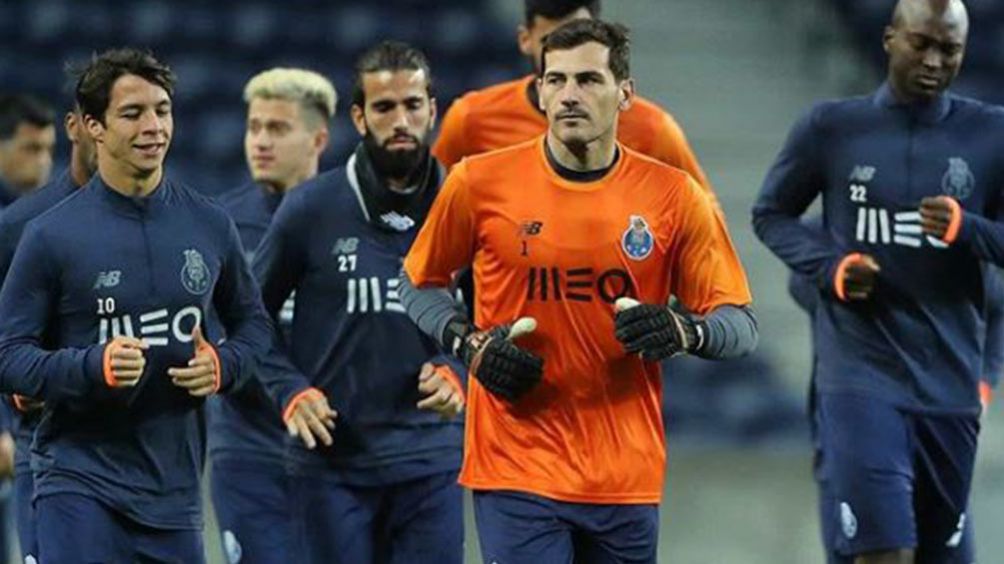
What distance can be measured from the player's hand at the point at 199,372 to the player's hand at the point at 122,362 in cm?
19

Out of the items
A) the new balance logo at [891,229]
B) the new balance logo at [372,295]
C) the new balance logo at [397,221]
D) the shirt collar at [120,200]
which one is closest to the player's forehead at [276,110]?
the new balance logo at [397,221]

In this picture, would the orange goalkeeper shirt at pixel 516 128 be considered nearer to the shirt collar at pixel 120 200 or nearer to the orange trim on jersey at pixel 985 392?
the orange trim on jersey at pixel 985 392

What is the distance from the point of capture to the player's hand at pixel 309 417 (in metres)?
7.40

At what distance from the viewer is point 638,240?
6.76 m

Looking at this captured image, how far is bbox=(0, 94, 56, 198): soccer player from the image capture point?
999 cm

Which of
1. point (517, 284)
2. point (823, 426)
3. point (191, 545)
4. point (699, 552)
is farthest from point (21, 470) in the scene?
point (699, 552)

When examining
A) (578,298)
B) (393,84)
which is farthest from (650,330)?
(393,84)

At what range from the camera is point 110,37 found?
1438cm

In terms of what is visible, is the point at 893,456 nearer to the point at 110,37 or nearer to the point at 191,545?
the point at 191,545

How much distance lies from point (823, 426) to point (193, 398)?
2323mm

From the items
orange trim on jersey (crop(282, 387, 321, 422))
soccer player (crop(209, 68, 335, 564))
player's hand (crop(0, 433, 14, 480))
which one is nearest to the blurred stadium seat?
player's hand (crop(0, 433, 14, 480))

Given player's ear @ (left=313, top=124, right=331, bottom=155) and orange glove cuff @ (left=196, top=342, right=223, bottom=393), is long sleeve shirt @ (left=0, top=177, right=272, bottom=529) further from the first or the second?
player's ear @ (left=313, top=124, right=331, bottom=155)

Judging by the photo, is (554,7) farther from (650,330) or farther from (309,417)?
(650,330)

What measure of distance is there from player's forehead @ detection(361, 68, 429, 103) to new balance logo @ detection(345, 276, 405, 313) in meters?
0.56
